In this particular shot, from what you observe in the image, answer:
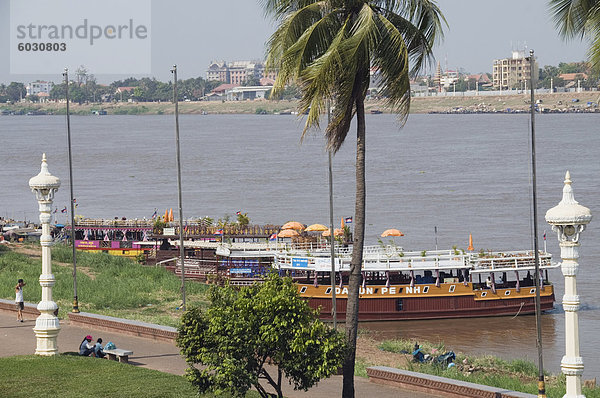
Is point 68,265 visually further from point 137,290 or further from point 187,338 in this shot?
point 187,338

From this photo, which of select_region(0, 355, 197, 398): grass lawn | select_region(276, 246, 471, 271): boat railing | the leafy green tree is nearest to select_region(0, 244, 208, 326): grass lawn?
select_region(276, 246, 471, 271): boat railing

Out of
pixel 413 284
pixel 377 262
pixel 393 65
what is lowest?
pixel 413 284

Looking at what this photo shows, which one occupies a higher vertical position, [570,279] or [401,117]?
[401,117]

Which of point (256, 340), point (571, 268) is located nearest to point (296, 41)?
point (256, 340)

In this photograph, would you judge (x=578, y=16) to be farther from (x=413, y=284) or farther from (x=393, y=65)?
(x=413, y=284)

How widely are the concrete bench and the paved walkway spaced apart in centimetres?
33

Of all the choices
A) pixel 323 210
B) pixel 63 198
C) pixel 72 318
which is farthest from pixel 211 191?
pixel 72 318

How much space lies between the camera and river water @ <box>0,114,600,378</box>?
40.7 metres

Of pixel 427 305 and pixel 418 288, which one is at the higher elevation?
pixel 418 288

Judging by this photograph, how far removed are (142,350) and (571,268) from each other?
513 inches

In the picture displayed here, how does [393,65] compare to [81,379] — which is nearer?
[393,65]

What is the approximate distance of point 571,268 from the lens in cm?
1622

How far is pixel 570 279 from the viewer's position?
1628cm

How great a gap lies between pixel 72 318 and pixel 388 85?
1466cm
